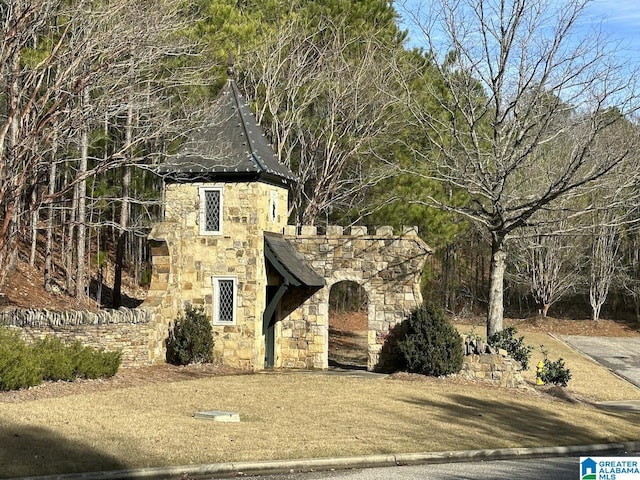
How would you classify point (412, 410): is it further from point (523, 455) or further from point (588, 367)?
point (588, 367)

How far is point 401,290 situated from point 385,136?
7.98m

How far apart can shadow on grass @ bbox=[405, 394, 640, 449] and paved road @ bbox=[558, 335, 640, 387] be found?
40.5 ft

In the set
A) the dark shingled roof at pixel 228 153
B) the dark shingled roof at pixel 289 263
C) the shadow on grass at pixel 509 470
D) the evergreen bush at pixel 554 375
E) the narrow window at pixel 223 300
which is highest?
Result: the dark shingled roof at pixel 228 153

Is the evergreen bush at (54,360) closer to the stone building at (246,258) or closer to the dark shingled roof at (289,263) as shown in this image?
the stone building at (246,258)

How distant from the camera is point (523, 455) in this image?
46.8 ft

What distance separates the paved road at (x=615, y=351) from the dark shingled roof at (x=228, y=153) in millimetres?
14700

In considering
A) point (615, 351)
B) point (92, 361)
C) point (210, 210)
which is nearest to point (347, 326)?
point (615, 351)

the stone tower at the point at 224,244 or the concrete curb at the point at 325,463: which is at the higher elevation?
the stone tower at the point at 224,244

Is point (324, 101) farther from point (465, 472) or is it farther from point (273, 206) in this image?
point (465, 472)

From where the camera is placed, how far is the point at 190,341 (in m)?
23.6

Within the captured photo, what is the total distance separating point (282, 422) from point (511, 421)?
4.79 metres

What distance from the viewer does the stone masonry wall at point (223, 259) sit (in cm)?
2416

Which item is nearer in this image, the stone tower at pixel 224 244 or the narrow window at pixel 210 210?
the stone tower at pixel 224 244

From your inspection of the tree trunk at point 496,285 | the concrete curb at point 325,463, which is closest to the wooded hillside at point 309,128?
the tree trunk at point 496,285
